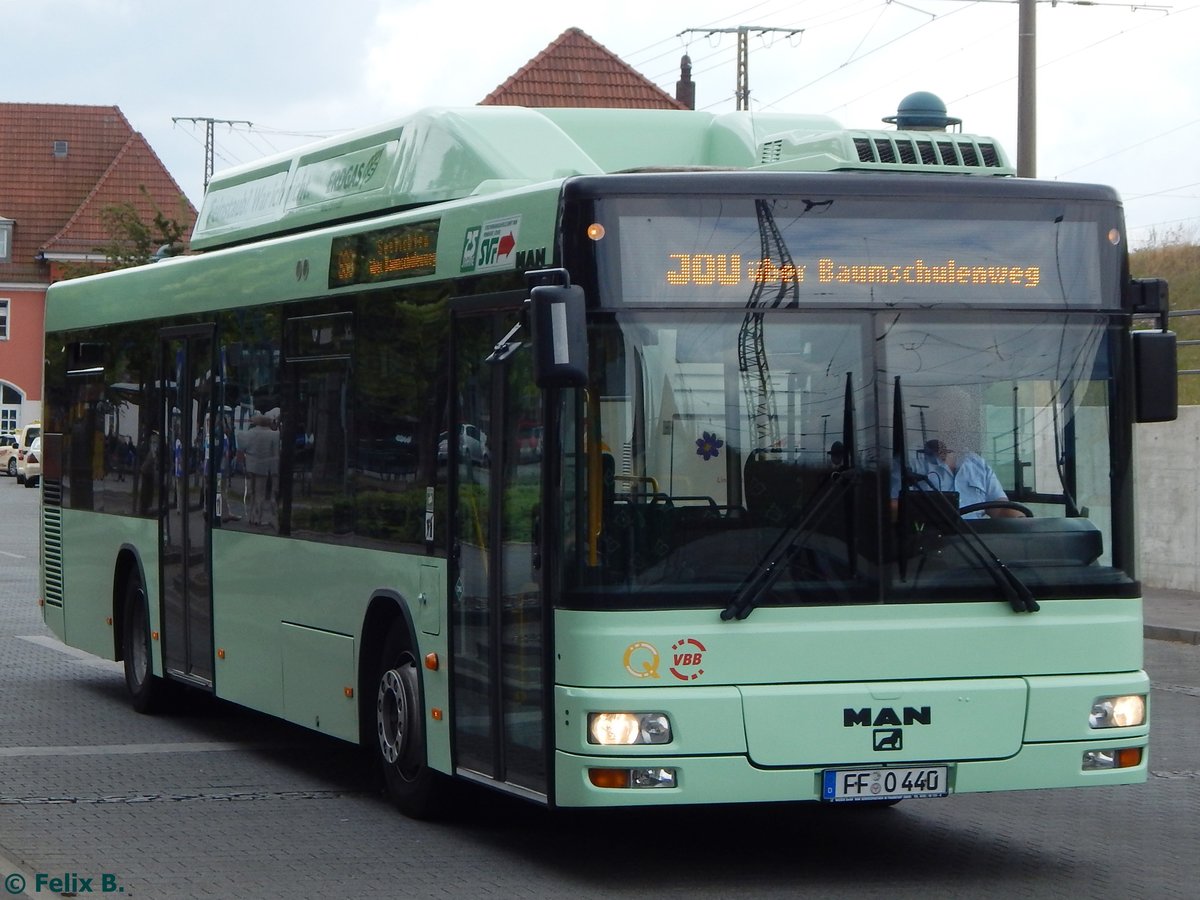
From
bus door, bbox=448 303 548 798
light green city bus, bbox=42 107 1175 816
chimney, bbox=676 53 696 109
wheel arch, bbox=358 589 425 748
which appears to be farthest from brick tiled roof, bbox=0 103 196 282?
light green city bus, bbox=42 107 1175 816

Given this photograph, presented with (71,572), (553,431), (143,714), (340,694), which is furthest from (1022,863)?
(71,572)

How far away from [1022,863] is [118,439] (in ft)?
24.5

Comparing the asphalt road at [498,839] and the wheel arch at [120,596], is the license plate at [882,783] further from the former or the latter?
the wheel arch at [120,596]

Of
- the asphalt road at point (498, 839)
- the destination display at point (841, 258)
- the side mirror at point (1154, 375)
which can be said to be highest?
the destination display at point (841, 258)

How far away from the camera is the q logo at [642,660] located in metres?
7.72

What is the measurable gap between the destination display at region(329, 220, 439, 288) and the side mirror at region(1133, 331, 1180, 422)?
9.88 feet

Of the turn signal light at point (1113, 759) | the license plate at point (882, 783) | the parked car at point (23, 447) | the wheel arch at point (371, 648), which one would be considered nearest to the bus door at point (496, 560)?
the wheel arch at point (371, 648)

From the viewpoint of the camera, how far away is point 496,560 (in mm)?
8438

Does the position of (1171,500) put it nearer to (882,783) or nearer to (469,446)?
(469,446)

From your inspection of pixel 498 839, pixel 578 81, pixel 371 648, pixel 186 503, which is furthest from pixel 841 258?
pixel 578 81

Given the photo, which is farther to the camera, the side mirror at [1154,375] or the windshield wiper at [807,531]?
the side mirror at [1154,375]

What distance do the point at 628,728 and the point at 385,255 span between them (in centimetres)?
312

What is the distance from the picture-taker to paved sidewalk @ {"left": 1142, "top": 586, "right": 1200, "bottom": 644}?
19.7 meters

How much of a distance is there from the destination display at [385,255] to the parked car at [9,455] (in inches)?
2653
